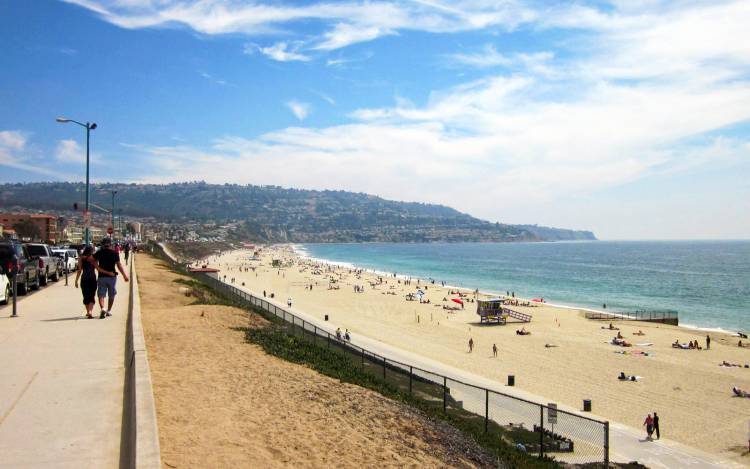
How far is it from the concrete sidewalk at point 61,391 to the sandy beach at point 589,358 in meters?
16.9

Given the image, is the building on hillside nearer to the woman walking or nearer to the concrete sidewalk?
the woman walking

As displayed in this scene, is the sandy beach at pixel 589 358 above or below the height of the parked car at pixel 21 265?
below

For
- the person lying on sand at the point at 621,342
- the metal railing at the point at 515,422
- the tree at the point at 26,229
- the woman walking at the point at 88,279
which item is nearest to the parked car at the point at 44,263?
the woman walking at the point at 88,279

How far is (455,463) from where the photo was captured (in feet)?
23.1

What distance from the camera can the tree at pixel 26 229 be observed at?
4070 inches

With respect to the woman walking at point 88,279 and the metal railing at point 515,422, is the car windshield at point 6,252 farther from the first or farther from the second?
the metal railing at point 515,422

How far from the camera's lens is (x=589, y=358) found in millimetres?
29938

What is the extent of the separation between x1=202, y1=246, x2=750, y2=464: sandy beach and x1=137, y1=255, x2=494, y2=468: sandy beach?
43.2ft

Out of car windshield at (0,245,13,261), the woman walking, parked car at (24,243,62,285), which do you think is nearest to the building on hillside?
parked car at (24,243,62,285)

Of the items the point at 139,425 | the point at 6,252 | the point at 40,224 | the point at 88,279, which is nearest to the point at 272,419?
the point at 139,425

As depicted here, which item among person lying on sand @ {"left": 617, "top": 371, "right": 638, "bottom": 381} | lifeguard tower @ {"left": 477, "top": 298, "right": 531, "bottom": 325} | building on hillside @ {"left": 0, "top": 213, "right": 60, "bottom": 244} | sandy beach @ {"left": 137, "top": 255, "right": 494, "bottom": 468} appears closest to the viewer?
sandy beach @ {"left": 137, "top": 255, "right": 494, "bottom": 468}

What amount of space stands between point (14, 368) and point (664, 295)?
70.7 meters

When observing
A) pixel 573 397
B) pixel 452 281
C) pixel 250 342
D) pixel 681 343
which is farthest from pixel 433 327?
pixel 452 281

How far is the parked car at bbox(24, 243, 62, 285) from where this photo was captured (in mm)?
18109
